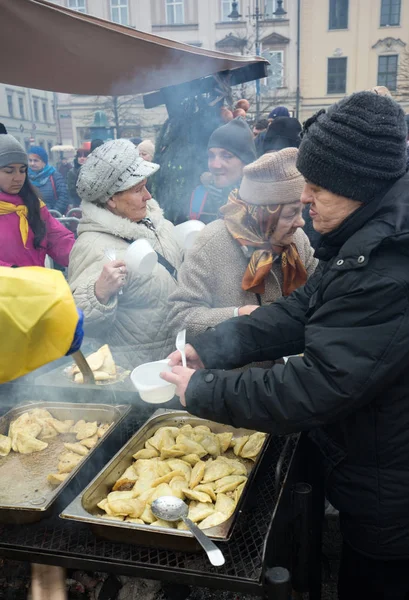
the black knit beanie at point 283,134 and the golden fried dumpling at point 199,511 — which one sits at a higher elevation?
the black knit beanie at point 283,134

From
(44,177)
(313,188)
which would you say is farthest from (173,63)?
(44,177)

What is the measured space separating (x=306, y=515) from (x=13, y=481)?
1.08m

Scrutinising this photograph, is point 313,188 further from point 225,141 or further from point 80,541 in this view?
point 225,141

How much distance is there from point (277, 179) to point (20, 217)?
215 cm

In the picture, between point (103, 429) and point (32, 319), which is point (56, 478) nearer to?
point (103, 429)

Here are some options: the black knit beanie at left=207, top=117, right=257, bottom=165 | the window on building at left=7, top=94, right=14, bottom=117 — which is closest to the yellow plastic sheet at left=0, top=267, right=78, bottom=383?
the black knit beanie at left=207, top=117, right=257, bottom=165

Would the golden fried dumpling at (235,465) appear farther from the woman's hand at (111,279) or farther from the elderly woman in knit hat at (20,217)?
the elderly woman in knit hat at (20,217)

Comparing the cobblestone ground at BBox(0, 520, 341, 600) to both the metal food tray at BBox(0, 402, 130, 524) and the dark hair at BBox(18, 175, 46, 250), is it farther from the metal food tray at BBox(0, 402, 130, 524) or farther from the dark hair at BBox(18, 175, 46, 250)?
the dark hair at BBox(18, 175, 46, 250)

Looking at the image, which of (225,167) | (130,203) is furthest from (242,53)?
(130,203)

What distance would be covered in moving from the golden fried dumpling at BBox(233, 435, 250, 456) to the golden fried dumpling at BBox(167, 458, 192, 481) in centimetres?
19

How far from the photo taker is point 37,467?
194cm

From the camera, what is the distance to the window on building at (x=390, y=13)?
103 feet

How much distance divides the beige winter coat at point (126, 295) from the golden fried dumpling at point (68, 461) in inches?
36.5

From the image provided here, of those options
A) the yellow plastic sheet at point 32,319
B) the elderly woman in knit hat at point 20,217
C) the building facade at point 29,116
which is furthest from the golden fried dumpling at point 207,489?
the building facade at point 29,116
